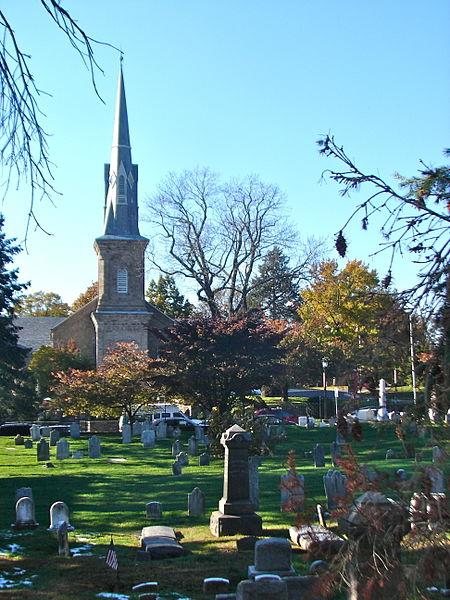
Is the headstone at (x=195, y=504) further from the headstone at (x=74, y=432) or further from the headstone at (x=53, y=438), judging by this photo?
the headstone at (x=74, y=432)

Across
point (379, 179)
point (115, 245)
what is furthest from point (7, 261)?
point (115, 245)

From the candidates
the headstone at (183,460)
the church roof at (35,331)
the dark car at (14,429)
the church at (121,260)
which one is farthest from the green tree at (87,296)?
the headstone at (183,460)

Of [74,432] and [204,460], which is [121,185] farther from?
[204,460]

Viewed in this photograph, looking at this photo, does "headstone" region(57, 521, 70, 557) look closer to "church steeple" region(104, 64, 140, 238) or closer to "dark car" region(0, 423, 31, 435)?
"dark car" region(0, 423, 31, 435)

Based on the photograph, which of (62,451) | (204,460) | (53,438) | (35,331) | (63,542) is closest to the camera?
(63,542)

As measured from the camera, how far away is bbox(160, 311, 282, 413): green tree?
32406 mm

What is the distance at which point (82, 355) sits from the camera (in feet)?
185

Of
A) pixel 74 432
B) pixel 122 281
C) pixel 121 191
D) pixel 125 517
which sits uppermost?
pixel 121 191

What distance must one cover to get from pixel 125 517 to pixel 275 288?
41.7m

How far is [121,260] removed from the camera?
55.3 m

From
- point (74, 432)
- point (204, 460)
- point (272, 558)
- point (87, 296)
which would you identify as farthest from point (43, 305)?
point (272, 558)

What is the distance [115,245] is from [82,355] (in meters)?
8.40

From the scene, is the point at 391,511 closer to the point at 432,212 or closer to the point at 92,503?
the point at 432,212

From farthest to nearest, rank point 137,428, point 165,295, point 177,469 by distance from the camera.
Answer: point 165,295 → point 137,428 → point 177,469
